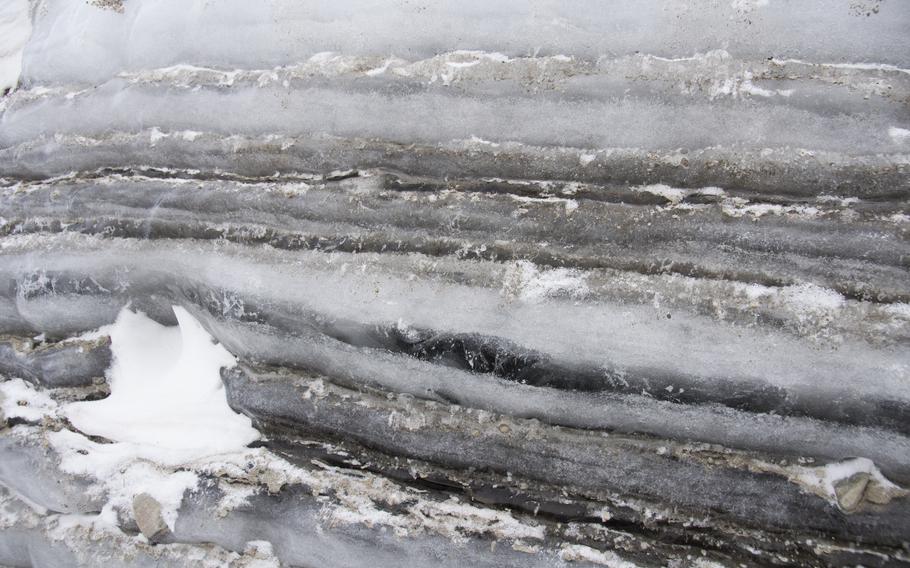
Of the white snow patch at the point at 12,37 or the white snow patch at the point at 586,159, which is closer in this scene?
the white snow patch at the point at 586,159

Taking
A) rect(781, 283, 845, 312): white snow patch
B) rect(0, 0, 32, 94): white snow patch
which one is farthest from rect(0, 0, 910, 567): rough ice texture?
rect(0, 0, 32, 94): white snow patch

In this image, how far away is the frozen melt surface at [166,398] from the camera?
238cm

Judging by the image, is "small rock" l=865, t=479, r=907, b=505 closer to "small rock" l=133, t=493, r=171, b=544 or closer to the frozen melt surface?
the frozen melt surface

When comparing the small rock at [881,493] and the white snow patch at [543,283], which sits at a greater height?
the white snow patch at [543,283]

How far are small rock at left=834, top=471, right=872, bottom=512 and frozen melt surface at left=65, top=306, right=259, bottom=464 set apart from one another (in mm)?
2117

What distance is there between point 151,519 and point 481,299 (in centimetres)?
152

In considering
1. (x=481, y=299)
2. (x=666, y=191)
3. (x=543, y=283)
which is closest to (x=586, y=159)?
(x=666, y=191)

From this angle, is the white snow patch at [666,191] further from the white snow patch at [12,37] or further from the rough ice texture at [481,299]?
A: the white snow patch at [12,37]

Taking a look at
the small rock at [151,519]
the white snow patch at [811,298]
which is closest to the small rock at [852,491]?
the white snow patch at [811,298]

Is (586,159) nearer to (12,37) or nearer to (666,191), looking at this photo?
(666,191)

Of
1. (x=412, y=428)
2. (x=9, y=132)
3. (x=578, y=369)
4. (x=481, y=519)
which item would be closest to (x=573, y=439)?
(x=578, y=369)

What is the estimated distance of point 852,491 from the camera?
6.03ft

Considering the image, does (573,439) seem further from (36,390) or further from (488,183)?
(36,390)

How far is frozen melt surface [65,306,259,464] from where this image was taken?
238 cm
